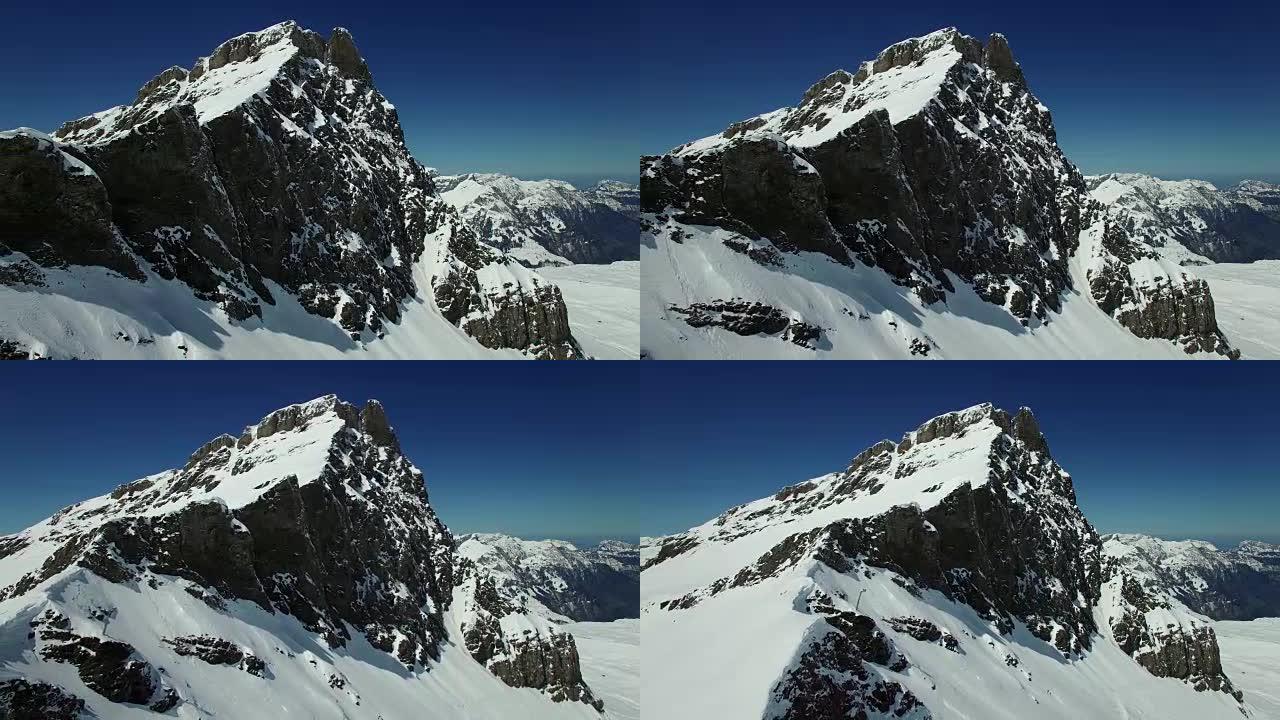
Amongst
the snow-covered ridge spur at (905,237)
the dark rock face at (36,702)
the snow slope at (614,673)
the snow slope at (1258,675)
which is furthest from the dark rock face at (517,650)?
the snow slope at (1258,675)

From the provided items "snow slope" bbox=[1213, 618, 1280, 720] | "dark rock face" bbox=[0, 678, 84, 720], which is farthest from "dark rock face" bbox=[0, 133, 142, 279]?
"snow slope" bbox=[1213, 618, 1280, 720]

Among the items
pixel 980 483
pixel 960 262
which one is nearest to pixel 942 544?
pixel 980 483

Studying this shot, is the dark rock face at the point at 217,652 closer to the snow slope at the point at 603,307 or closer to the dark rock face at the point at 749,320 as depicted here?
the dark rock face at the point at 749,320

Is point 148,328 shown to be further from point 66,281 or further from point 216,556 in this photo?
point 216,556

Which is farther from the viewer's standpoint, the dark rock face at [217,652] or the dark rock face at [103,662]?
the dark rock face at [217,652]

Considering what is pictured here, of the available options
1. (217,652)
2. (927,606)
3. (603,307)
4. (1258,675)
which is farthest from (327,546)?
(1258,675)

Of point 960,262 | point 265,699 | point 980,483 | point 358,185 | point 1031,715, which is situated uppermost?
point 358,185

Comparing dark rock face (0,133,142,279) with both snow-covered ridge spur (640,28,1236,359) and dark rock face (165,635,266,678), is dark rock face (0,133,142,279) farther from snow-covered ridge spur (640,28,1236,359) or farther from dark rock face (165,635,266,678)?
snow-covered ridge spur (640,28,1236,359)
